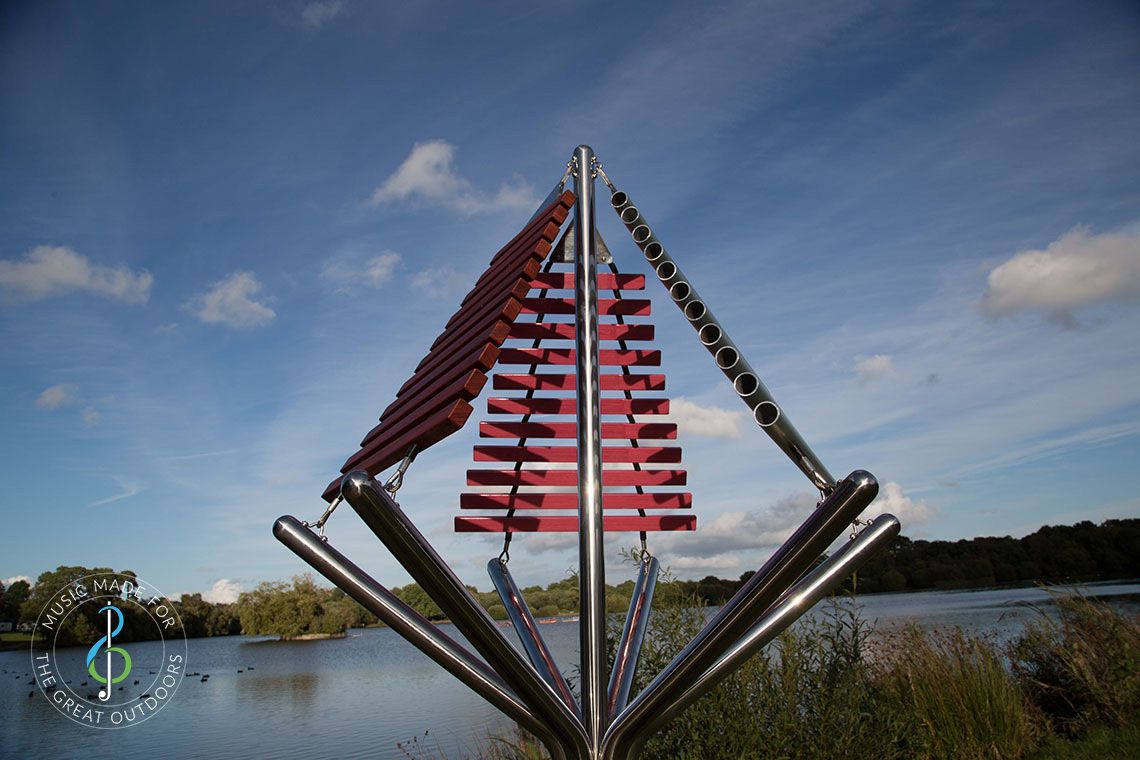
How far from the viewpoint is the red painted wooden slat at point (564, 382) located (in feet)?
19.7

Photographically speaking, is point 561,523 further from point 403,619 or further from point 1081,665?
point 1081,665

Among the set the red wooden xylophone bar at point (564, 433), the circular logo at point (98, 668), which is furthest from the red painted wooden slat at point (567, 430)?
the circular logo at point (98, 668)

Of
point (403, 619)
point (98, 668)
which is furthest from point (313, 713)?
point (403, 619)

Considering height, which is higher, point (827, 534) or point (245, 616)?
point (827, 534)

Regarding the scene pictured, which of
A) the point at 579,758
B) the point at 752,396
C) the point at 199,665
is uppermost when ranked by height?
→ the point at 752,396

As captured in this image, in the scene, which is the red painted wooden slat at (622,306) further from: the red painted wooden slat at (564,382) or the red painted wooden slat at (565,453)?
the red painted wooden slat at (565,453)

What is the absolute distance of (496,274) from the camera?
18.2 feet

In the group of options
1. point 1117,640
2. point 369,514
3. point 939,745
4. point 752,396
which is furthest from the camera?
point 1117,640

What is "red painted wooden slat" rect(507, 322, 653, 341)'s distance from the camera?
5965mm

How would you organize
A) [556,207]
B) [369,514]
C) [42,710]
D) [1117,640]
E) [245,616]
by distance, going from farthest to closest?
[245,616] → [42,710] → [1117,640] → [556,207] → [369,514]

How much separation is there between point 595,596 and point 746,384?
1436 millimetres

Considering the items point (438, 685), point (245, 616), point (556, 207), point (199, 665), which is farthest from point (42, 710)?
point (556, 207)

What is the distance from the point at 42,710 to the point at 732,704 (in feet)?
96.2

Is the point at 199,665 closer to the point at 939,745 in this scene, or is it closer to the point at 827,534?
the point at 939,745
